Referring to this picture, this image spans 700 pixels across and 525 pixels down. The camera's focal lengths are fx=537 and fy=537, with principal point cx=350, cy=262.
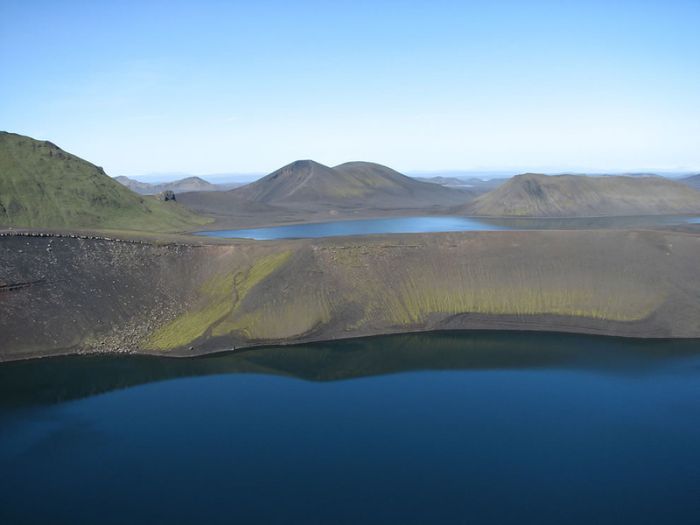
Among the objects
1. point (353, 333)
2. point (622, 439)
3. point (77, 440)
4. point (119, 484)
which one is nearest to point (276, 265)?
point (353, 333)

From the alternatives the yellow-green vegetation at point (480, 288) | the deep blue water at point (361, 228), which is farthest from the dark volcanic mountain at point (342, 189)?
the yellow-green vegetation at point (480, 288)

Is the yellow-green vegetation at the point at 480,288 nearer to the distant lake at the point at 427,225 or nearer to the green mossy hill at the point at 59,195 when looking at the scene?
the distant lake at the point at 427,225

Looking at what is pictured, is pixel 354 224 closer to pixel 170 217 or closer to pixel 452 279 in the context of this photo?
pixel 170 217

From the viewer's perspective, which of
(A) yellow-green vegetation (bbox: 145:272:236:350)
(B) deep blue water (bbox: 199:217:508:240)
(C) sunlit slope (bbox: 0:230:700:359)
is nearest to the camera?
(A) yellow-green vegetation (bbox: 145:272:236:350)

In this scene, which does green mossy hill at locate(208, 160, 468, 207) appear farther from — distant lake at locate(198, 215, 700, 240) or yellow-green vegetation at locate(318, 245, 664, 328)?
yellow-green vegetation at locate(318, 245, 664, 328)

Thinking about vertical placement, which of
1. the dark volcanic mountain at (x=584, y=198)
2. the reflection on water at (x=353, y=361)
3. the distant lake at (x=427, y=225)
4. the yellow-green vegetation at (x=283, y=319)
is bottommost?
the reflection on water at (x=353, y=361)

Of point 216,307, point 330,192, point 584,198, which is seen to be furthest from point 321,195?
point 216,307

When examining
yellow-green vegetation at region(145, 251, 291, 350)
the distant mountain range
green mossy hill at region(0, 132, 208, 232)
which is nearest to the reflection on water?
yellow-green vegetation at region(145, 251, 291, 350)
